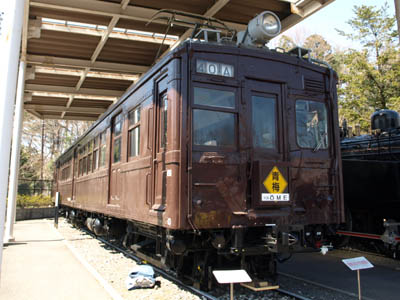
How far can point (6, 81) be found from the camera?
307 cm

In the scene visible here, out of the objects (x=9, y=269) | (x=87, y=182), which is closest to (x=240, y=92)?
(x=9, y=269)

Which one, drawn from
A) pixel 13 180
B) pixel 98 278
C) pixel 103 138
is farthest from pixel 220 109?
pixel 13 180

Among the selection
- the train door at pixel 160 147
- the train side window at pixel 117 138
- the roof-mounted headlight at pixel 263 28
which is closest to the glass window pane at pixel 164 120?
the train door at pixel 160 147

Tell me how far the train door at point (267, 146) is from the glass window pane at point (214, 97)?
0.26 meters

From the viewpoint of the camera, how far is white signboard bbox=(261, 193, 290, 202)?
4.59 meters

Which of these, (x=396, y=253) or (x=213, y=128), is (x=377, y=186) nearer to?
(x=396, y=253)

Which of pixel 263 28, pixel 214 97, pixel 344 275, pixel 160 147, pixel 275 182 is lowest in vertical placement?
pixel 344 275

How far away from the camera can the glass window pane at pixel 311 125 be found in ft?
17.4

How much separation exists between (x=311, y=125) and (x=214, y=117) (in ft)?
5.47

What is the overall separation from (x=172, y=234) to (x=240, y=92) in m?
2.14

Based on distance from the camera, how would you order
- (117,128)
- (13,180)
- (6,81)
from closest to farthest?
(6,81)
(117,128)
(13,180)

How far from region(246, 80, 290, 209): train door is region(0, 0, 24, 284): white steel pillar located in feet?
9.51

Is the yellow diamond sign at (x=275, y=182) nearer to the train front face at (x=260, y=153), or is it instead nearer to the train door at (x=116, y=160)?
the train front face at (x=260, y=153)

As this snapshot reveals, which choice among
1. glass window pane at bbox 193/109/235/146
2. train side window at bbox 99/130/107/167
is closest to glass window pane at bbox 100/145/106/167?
train side window at bbox 99/130/107/167
